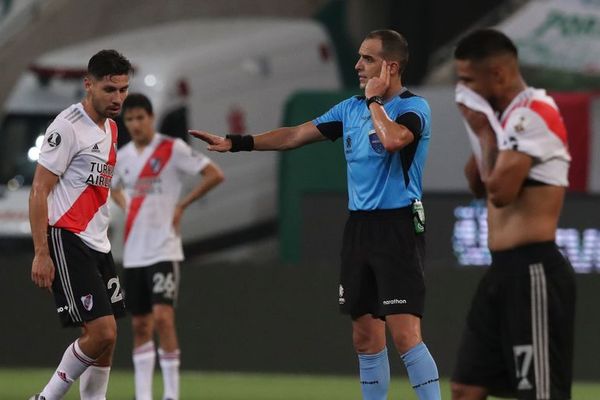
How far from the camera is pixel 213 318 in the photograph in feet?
45.1

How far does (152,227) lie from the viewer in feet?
36.4

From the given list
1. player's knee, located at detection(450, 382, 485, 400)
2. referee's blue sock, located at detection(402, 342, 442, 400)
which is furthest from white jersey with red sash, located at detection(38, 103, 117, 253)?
player's knee, located at detection(450, 382, 485, 400)

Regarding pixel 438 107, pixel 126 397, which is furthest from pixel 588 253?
pixel 126 397

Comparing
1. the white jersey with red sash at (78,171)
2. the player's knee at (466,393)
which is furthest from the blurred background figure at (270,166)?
the player's knee at (466,393)

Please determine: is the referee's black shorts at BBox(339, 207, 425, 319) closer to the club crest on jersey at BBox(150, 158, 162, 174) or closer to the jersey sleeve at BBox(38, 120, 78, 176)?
the jersey sleeve at BBox(38, 120, 78, 176)

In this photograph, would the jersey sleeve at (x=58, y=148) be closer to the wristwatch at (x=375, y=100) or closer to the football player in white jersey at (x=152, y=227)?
the wristwatch at (x=375, y=100)

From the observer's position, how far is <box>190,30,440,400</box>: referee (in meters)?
8.37

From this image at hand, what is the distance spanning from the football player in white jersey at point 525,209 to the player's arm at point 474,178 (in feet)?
0.40

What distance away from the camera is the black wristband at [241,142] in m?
8.49

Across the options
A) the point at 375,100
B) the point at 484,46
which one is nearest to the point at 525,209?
the point at 484,46

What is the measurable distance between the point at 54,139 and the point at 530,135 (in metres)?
3.00

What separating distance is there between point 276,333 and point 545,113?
737 cm

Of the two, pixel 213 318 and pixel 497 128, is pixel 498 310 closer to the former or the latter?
pixel 497 128

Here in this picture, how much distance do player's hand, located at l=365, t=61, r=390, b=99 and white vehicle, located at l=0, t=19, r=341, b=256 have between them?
700 cm
